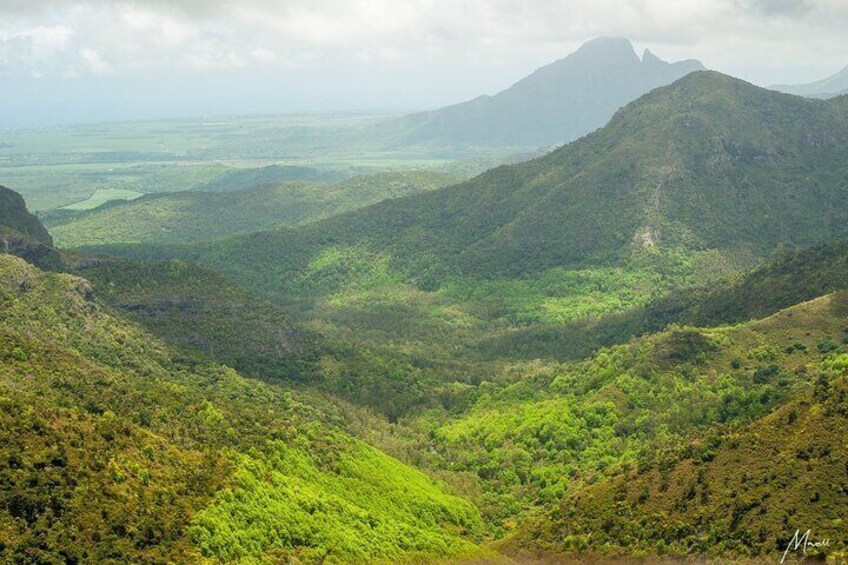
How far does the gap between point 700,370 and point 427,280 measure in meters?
115

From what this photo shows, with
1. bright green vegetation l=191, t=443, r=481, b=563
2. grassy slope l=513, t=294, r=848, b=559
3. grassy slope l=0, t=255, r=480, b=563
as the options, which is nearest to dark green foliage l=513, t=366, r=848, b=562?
grassy slope l=513, t=294, r=848, b=559

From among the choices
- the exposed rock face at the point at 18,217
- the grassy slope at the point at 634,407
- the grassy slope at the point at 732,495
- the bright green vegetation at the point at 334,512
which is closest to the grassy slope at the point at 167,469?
the bright green vegetation at the point at 334,512

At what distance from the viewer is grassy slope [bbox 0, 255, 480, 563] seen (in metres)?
46.7

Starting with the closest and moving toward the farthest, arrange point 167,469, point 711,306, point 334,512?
point 167,469 → point 334,512 → point 711,306

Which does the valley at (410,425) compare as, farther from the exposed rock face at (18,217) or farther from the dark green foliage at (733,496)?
the exposed rock face at (18,217)

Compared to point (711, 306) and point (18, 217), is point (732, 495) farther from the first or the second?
point (18, 217)

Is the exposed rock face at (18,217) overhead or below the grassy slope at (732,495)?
overhead

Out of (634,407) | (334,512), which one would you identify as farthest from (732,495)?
(334,512)

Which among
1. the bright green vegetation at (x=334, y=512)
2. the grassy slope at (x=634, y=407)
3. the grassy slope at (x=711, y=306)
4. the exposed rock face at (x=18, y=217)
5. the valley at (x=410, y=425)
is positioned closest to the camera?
the valley at (x=410, y=425)

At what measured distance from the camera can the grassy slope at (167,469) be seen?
1839 inches

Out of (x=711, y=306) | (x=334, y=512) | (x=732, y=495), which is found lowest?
(x=334, y=512)

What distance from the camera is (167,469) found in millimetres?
56312

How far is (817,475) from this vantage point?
53688mm

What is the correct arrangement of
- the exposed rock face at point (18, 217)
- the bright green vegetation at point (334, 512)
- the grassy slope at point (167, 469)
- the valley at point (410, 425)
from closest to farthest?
the grassy slope at point (167, 469) → the valley at point (410, 425) → the bright green vegetation at point (334, 512) → the exposed rock face at point (18, 217)
